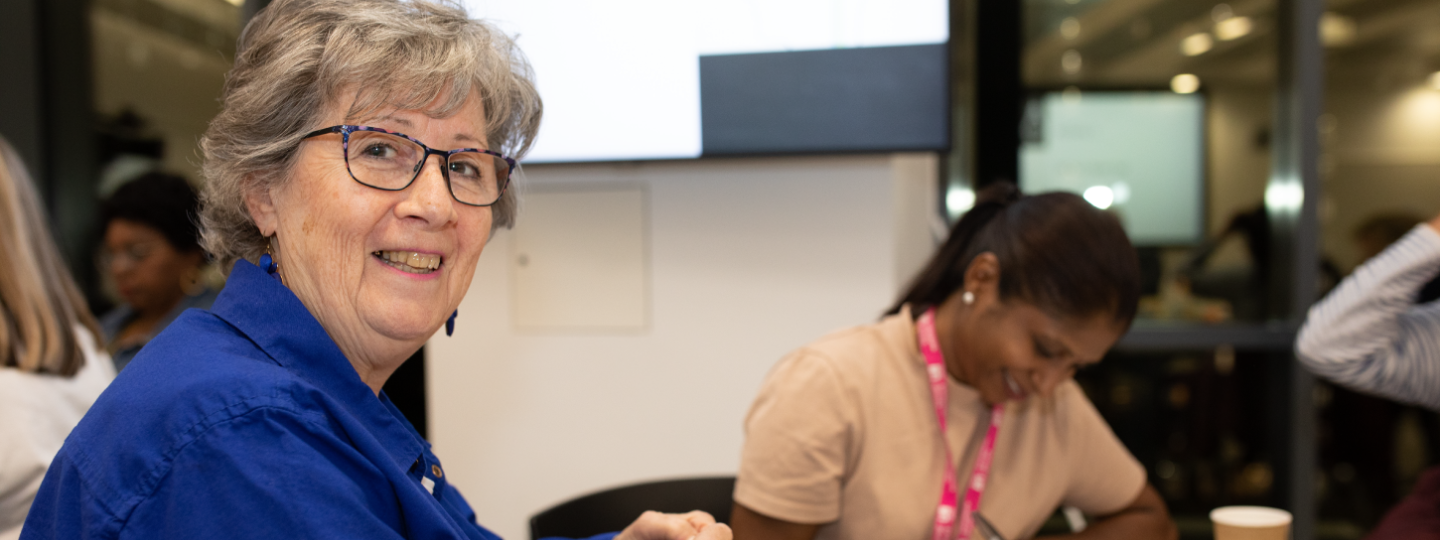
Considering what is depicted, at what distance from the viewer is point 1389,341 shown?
1.89m

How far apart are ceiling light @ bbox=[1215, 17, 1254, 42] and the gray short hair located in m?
3.30

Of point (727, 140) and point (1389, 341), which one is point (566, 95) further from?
point (1389, 341)

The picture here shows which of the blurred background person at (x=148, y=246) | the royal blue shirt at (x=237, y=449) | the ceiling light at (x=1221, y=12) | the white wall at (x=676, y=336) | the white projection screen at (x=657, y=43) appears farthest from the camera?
the ceiling light at (x=1221, y=12)

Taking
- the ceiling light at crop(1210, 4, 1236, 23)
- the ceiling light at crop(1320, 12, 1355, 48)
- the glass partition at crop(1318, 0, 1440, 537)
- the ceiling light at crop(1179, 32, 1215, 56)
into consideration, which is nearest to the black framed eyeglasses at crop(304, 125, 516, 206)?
the ceiling light at crop(1210, 4, 1236, 23)

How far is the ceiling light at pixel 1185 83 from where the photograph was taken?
142 inches

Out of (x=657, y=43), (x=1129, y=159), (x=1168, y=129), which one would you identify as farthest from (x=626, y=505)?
(x=1168, y=129)

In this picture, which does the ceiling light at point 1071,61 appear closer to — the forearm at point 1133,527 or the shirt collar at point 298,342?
the forearm at point 1133,527

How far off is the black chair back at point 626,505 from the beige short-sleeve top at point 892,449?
19cm

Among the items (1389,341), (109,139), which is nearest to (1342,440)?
(1389,341)

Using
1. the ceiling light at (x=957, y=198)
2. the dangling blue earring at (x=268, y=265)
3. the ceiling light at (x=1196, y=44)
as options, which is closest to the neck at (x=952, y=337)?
the dangling blue earring at (x=268, y=265)

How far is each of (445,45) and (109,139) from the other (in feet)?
11.7

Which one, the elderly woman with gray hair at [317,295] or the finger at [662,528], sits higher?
the elderly woman with gray hair at [317,295]

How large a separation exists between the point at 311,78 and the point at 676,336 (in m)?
1.36

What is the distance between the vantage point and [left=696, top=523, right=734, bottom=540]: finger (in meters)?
1.01
